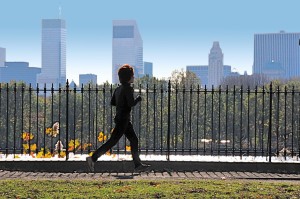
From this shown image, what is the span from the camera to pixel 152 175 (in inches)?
602

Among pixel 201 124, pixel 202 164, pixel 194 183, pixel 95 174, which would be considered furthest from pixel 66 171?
pixel 201 124

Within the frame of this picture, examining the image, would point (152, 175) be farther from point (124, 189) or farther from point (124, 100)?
point (124, 189)

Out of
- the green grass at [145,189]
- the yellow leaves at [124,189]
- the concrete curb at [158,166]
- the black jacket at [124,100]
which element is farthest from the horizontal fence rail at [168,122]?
the yellow leaves at [124,189]

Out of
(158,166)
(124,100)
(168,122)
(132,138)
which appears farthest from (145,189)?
(168,122)

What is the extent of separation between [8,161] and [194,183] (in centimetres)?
548

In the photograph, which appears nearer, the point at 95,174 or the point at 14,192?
the point at 14,192

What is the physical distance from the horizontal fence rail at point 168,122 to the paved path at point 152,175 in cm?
126

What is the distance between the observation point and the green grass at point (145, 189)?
1104cm

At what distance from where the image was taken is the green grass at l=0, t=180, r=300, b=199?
435 inches

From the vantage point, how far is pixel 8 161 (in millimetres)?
16328

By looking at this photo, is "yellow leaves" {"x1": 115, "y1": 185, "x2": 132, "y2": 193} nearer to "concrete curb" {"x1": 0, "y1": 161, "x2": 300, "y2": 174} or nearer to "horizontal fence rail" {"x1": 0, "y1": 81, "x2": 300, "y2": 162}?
"horizontal fence rail" {"x1": 0, "y1": 81, "x2": 300, "y2": 162}

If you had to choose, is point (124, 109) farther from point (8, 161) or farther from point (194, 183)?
point (8, 161)

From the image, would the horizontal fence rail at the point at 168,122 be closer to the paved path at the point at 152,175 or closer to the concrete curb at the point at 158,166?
the concrete curb at the point at 158,166

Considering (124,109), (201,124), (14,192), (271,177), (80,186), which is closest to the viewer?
(14,192)
